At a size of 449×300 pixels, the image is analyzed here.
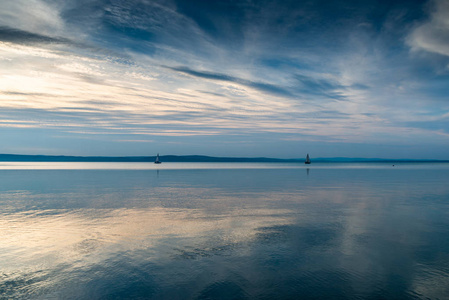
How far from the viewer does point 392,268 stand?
10.8m

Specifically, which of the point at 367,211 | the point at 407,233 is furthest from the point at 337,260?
the point at 367,211

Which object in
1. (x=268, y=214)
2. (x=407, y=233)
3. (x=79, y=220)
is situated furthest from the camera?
(x=268, y=214)

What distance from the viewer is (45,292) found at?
8.87 meters

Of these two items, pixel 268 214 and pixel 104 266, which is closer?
pixel 104 266

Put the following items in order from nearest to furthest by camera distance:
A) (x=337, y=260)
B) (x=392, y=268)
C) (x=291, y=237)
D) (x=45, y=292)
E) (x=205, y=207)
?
1. (x=45, y=292)
2. (x=392, y=268)
3. (x=337, y=260)
4. (x=291, y=237)
5. (x=205, y=207)

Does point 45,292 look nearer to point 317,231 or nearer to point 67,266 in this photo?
point 67,266

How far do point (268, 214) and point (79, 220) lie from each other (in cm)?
1122

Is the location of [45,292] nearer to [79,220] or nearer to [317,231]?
[79,220]

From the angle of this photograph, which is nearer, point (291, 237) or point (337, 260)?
point (337, 260)

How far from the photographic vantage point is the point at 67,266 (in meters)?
10.9

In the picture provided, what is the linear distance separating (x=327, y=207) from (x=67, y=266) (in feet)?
59.6

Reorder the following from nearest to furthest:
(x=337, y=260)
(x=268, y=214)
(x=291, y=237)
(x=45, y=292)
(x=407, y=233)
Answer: (x=45, y=292)
(x=337, y=260)
(x=291, y=237)
(x=407, y=233)
(x=268, y=214)

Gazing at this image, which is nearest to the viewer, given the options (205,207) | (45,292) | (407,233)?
(45,292)

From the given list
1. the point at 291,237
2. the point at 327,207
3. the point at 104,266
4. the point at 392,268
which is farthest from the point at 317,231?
the point at 104,266
